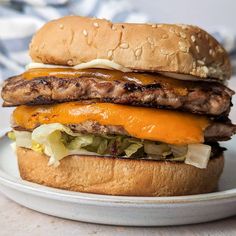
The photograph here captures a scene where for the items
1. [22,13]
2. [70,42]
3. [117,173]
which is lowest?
[22,13]

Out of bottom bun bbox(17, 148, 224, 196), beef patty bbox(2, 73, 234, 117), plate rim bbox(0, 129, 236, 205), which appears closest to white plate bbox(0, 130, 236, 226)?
plate rim bbox(0, 129, 236, 205)

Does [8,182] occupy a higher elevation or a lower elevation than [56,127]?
lower

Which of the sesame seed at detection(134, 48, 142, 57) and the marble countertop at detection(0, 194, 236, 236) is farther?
the sesame seed at detection(134, 48, 142, 57)

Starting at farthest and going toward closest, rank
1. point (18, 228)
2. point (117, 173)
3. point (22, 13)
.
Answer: point (22, 13) → point (117, 173) → point (18, 228)

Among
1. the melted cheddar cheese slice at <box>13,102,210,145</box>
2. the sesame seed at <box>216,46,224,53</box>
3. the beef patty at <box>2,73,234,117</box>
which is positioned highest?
the sesame seed at <box>216,46,224,53</box>

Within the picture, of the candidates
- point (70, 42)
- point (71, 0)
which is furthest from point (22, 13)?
point (70, 42)

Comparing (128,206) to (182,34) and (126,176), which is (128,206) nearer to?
(126,176)

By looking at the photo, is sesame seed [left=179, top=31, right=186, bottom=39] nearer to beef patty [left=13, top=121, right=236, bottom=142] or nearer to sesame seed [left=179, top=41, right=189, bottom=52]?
sesame seed [left=179, top=41, right=189, bottom=52]

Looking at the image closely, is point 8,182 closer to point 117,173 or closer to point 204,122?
point 117,173
